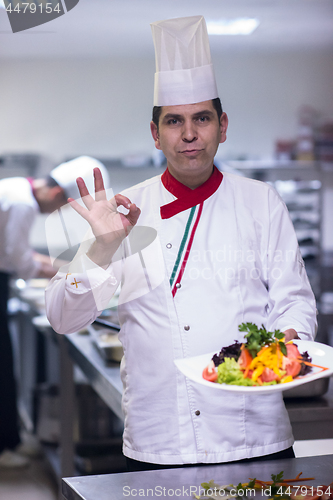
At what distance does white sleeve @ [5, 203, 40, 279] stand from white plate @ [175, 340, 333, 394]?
211 cm

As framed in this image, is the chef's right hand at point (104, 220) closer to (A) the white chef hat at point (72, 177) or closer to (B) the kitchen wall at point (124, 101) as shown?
(A) the white chef hat at point (72, 177)

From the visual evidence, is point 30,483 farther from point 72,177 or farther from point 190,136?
point 190,136

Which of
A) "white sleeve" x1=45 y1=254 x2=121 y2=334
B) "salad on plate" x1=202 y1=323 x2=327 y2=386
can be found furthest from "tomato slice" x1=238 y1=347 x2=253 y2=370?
"white sleeve" x1=45 y1=254 x2=121 y2=334

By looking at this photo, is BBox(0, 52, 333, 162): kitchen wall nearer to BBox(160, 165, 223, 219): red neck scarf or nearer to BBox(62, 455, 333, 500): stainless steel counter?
BBox(160, 165, 223, 219): red neck scarf

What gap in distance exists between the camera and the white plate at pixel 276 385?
949 mm

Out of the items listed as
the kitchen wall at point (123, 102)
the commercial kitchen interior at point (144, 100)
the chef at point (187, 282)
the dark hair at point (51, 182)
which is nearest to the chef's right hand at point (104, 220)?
the chef at point (187, 282)

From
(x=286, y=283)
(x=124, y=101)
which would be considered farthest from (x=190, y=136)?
(x=124, y=101)

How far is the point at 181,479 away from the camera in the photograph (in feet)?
3.68

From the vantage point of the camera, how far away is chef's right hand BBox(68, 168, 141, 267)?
120 centimetres

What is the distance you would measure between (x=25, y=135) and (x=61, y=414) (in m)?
2.03

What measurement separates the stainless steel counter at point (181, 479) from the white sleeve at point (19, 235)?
2.04 metres

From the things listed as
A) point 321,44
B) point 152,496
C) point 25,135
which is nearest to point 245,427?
point 152,496

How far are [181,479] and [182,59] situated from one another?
98 centimetres

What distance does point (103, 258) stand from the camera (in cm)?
123
